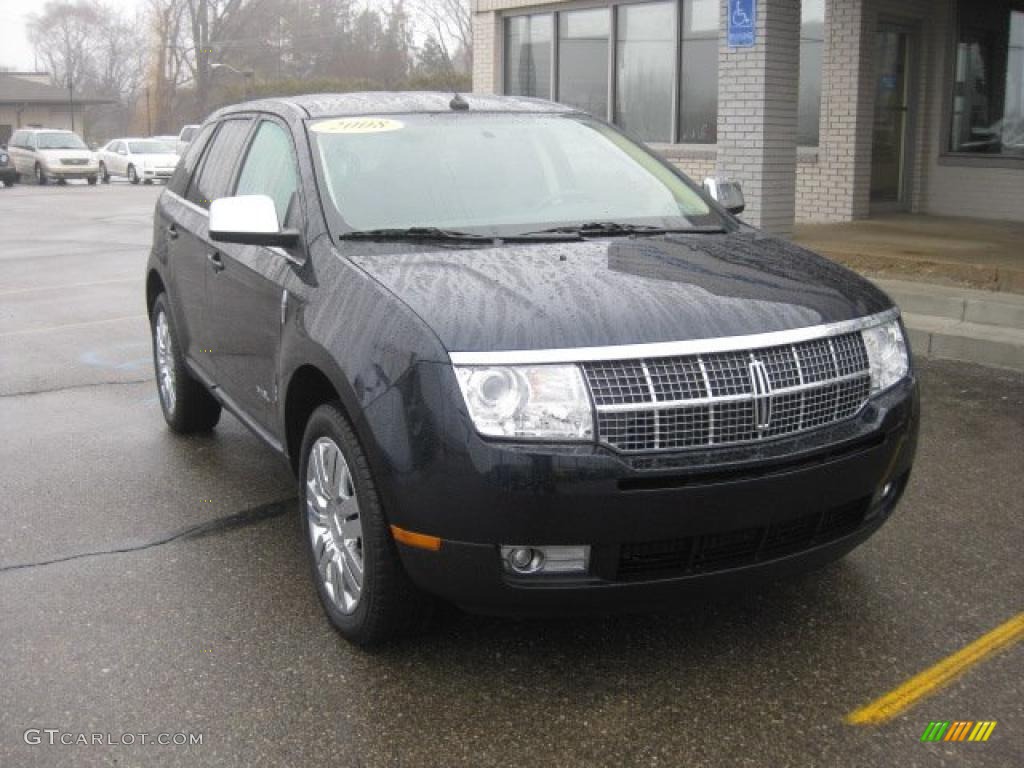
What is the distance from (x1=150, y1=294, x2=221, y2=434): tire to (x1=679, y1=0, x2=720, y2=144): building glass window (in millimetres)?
10160

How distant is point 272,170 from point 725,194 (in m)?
1.97

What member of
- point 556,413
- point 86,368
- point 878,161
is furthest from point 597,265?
point 878,161

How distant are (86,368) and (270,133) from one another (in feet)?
13.1

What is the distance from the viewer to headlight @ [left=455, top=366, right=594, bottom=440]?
3.20 meters

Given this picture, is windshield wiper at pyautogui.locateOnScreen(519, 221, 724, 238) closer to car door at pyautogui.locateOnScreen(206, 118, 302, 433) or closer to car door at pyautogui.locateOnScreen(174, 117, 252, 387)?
car door at pyautogui.locateOnScreen(206, 118, 302, 433)

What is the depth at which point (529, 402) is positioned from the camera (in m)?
3.22

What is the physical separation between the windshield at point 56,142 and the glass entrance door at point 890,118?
34.0 m

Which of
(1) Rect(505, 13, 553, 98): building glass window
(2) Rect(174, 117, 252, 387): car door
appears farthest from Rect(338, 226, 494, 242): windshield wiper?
(1) Rect(505, 13, 553, 98): building glass window

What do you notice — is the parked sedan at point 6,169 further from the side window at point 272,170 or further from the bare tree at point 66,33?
the bare tree at point 66,33

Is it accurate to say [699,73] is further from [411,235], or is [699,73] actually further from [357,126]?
[411,235]

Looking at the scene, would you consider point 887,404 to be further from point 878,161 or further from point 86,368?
point 878,161

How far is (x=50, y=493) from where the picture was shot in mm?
5520

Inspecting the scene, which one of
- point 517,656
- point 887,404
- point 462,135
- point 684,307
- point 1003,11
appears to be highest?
point 1003,11

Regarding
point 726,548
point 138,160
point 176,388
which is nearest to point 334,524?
point 726,548
